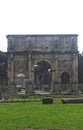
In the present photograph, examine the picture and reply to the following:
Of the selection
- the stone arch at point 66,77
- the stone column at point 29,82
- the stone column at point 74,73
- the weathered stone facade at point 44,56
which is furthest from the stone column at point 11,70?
the stone column at point 74,73

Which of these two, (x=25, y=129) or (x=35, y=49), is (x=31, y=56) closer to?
(x=35, y=49)

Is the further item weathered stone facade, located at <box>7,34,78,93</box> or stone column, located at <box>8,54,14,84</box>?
weathered stone facade, located at <box>7,34,78,93</box>

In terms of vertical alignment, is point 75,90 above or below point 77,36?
below

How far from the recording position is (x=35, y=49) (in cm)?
6894

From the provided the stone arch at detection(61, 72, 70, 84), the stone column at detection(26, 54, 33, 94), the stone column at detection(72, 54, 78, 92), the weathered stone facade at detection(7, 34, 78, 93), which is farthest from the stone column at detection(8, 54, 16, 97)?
the stone column at detection(72, 54, 78, 92)

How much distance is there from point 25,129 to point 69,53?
53.4 meters

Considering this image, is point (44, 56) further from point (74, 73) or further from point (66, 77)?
point (66, 77)

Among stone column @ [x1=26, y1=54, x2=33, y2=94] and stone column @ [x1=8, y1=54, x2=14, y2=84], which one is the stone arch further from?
stone column @ [x1=8, y1=54, x2=14, y2=84]

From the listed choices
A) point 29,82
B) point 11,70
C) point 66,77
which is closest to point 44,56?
point 29,82

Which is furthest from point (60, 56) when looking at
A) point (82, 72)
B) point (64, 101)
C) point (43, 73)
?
point (43, 73)

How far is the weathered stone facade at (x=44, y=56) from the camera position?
68.2 meters

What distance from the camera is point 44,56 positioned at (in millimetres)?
69125

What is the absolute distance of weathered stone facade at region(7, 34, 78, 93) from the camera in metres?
68.2

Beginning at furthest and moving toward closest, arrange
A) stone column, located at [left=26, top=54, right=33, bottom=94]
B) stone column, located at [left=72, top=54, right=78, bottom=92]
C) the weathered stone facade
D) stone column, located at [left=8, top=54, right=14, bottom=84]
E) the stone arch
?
1. the stone arch
2. stone column, located at [left=72, top=54, right=78, bottom=92]
3. the weathered stone facade
4. stone column, located at [left=8, top=54, right=14, bottom=84]
5. stone column, located at [left=26, top=54, right=33, bottom=94]
